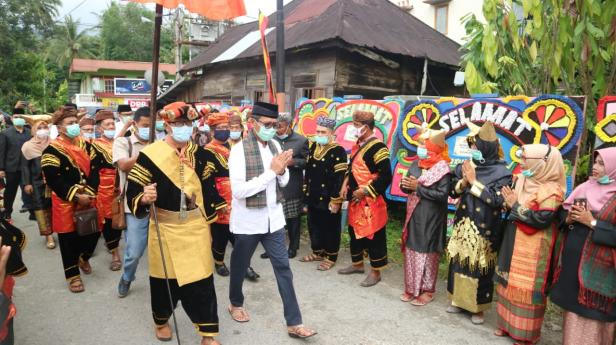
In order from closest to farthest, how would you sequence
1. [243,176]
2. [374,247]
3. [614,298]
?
[614,298], [243,176], [374,247]

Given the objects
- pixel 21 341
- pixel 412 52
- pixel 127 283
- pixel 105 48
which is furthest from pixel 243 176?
pixel 105 48

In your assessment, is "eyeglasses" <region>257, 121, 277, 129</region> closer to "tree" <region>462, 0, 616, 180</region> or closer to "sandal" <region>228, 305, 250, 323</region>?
"sandal" <region>228, 305, 250, 323</region>

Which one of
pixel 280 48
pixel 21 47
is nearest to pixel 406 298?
pixel 280 48

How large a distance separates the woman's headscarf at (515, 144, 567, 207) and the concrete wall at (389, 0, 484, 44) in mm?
14448

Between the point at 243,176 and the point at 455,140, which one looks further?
the point at 455,140

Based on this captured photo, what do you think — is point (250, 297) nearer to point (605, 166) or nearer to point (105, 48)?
point (605, 166)

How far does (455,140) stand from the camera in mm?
6051

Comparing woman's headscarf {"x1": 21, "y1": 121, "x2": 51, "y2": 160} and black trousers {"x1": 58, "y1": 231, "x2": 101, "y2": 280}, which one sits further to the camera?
woman's headscarf {"x1": 21, "y1": 121, "x2": 51, "y2": 160}

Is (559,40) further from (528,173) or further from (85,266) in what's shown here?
(85,266)

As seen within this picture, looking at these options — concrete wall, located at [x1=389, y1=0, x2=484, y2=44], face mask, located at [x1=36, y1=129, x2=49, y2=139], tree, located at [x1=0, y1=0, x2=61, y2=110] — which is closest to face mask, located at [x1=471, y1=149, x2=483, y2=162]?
face mask, located at [x1=36, y1=129, x2=49, y2=139]

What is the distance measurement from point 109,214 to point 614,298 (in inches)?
208

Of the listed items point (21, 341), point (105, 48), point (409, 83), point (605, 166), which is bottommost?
point (21, 341)

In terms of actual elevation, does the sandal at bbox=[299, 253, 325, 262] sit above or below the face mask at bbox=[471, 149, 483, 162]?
below

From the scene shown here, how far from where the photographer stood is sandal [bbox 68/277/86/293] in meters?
4.73
